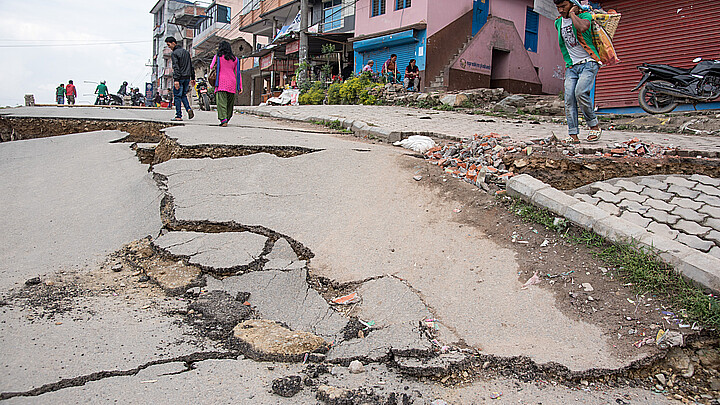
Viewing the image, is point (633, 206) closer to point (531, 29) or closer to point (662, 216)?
point (662, 216)

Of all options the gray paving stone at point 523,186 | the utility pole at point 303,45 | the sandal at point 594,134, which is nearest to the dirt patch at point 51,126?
the gray paving stone at point 523,186

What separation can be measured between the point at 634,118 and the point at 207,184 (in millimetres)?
8627

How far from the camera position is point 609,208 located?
354cm

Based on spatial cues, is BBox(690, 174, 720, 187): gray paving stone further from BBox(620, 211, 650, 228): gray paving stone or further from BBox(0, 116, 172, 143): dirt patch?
BBox(0, 116, 172, 143): dirt patch

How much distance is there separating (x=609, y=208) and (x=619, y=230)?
668 mm

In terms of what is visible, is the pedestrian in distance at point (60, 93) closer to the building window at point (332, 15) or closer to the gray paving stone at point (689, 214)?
the building window at point (332, 15)

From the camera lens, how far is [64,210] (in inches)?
164

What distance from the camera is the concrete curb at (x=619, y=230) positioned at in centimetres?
248

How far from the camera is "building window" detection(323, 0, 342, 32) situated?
21680 millimetres

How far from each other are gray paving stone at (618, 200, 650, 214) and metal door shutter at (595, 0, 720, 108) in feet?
25.4

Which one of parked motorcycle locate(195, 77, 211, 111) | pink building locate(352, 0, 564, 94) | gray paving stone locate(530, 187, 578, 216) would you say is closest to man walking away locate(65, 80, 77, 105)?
parked motorcycle locate(195, 77, 211, 111)

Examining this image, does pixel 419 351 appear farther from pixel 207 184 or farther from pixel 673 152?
pixel 673 152

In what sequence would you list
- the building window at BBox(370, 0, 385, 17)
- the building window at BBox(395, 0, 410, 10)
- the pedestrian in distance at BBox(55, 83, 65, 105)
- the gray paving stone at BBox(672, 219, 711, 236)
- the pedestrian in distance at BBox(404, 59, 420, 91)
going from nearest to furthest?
the gray paving stone at BBox(672, 219, 711, 236), the pedestrian in distance at BBox(404, 59, 420, 91), the building window at BBox(395, 0, 410, 10), the building window at BBox(370, 0, 385, 17), the pedestrian in distance at BBox(55, 83, 65, 105)

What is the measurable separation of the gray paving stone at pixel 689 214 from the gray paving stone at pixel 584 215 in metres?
0.78
